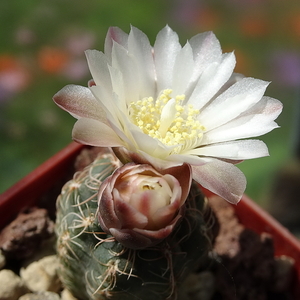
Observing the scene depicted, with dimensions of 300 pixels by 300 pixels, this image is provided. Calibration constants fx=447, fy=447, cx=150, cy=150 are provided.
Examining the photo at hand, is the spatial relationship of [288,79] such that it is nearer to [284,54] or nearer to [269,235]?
[284,54]

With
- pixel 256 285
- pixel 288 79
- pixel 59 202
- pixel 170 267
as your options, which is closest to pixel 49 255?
pixel 59 202

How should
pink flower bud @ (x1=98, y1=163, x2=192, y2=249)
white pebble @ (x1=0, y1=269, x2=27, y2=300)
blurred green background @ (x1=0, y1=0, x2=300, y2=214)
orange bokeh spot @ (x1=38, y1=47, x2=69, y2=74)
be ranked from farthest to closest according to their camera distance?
orange bokeh spot @ (x1=38, y1=47, x2=69, y2=74) → blurred green background @ (x1=0, y1=0, x2=300, y2=214) → white pebble @ (x1=0, y1=269, x2=27, y2=300) → pink flower bud @ (x1=98, y1=163, x2=192, y2=249)

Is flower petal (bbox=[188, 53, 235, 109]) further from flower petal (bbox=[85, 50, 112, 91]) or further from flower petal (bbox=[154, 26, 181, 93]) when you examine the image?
flower petal (bbox=[85, 50, 112, 91])

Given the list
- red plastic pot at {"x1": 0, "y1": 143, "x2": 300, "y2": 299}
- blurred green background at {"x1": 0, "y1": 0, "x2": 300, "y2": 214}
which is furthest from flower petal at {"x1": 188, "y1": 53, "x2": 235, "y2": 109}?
blurred green background at {"x1": 0, "y1": 0, "x2": 300, "y2": 214}

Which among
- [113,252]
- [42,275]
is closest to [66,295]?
[42,275]

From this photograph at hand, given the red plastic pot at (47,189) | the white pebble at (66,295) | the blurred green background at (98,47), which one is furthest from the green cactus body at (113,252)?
the blurred green background at (98,47)

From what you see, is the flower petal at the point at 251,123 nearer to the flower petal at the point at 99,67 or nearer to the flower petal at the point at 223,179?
the flower petal at the point at 223,179

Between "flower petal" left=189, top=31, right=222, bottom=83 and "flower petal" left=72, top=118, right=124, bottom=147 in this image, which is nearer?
"flower petal" left=72, top=118, right=124, bottom=147
